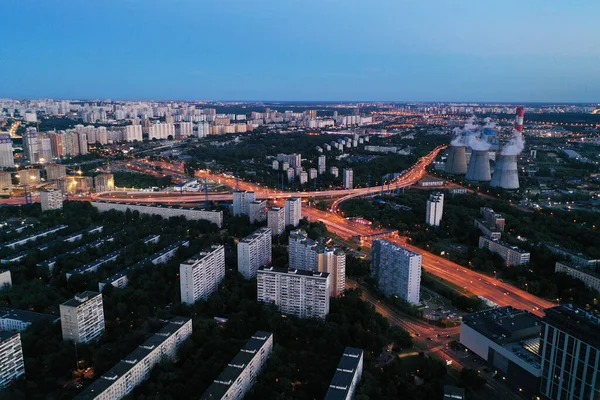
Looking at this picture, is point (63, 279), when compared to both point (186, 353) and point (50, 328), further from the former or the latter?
point (186, 353)

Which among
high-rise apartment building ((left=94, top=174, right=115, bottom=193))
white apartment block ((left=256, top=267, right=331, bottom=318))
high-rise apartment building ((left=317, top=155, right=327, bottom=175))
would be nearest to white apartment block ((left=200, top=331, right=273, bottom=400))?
white apartment block ((left=256, top=267, right=331, bottom=318))

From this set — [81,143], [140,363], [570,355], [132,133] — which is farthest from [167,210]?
[132,133]

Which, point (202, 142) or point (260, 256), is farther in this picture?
point (202, 142)

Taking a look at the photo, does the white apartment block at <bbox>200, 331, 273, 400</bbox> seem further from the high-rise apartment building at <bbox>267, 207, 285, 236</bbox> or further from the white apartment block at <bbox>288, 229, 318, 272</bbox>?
the high-rise apartment building at <bbox>267, 207, 285, 236</bbox>

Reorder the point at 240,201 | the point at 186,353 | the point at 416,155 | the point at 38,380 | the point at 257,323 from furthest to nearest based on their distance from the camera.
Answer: the point at 416,155, the point at 240,201, the point at 257,323, the point at 186,353, the point at 38,380

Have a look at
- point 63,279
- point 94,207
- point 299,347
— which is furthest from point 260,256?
point 94,207

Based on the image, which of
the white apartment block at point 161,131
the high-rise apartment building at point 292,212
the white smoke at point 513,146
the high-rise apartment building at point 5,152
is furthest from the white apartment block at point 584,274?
the white apartment block at point 161,131

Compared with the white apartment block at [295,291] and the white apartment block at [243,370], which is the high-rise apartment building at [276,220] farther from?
the white apartment block at [243,370]
